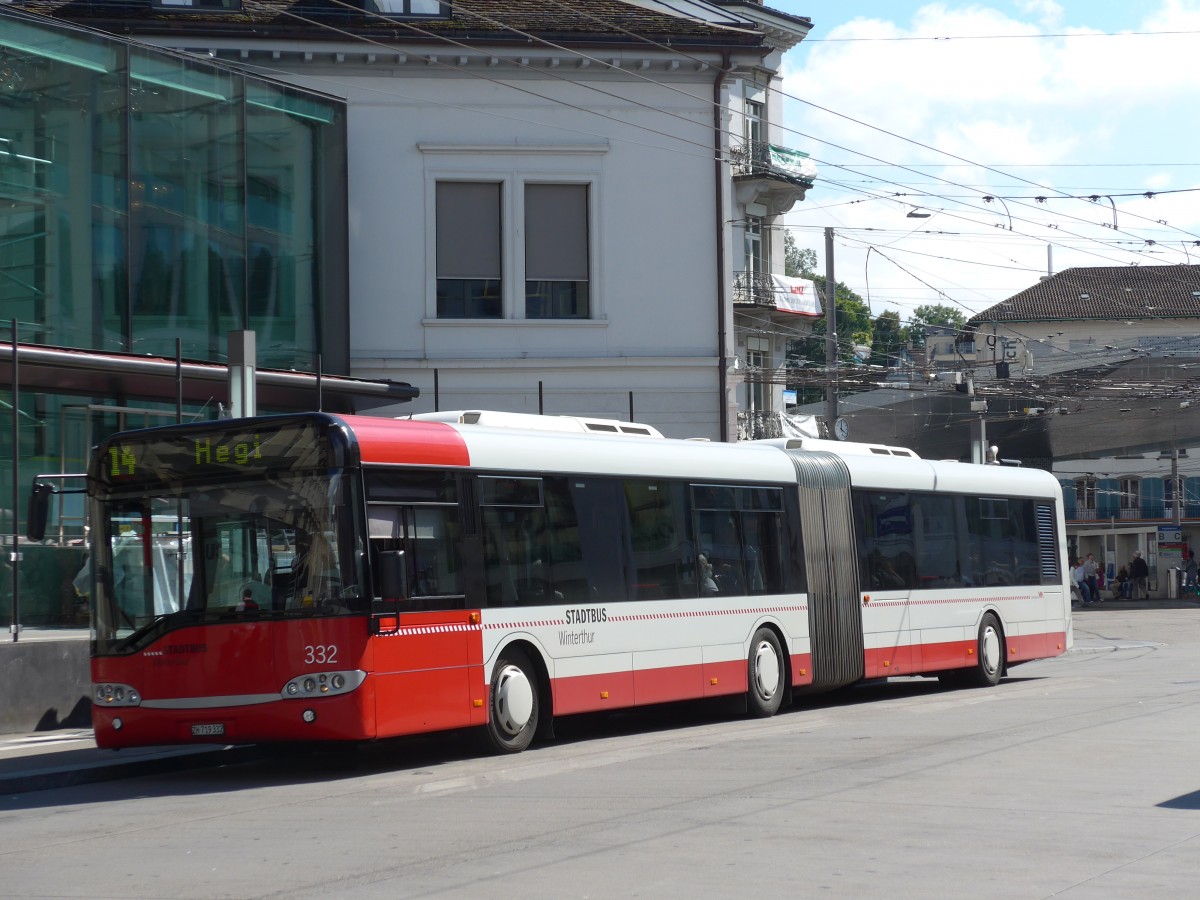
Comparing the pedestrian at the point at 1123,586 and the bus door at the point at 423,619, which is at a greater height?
the bus door at the point at 423,619

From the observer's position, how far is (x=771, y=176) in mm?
50188

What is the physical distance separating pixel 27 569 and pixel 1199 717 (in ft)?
39.1

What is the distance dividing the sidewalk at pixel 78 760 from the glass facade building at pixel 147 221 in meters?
4.20

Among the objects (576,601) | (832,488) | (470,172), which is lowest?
(576,601)

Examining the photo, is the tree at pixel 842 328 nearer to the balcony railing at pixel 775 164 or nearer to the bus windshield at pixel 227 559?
the balcony railing at pixel 775 164

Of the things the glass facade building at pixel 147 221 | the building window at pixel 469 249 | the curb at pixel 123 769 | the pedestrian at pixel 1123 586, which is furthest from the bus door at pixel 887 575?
the pedestrian at pixel 1123 586

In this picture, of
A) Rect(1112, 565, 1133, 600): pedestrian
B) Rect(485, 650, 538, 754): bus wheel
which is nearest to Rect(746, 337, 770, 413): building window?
Rect(1112, 565, 1133, 600): pedestrian

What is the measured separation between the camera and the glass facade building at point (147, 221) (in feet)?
70.7

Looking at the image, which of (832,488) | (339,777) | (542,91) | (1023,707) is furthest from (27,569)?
(542,91)

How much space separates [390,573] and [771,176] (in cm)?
4019

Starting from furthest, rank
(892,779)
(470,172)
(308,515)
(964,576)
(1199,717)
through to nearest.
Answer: (470,172), (964,576), (1199,717), (308,515), (892,779)

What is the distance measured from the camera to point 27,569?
16766 millimetres

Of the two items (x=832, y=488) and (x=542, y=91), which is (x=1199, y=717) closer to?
(x=832, y=488)

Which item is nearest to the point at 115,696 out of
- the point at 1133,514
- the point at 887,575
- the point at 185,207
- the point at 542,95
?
the point at 887,575
